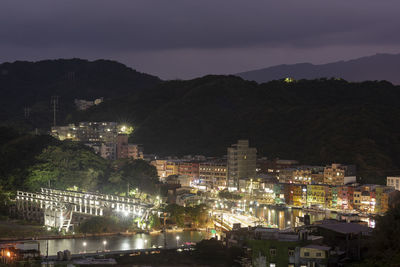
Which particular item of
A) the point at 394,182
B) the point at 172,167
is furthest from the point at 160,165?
the point at 394,182

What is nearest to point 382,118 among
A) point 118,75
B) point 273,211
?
point 273,211

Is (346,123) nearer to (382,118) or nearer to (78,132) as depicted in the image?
(382,118)

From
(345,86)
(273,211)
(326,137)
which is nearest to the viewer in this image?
(273,211)

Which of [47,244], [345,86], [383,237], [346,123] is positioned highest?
[345,86]

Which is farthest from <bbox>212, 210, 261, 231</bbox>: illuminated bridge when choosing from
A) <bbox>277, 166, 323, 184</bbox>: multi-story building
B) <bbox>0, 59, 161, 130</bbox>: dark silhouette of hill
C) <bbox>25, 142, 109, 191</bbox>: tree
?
<bbox>0, 59, 161, 130</bbox>: dark silhouette of hill

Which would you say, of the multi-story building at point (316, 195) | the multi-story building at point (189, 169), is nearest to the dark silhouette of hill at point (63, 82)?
the multi-story building at point (189, 169)

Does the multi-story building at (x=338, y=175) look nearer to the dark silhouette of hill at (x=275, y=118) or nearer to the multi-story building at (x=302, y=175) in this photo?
the multi-story building at (x=302, y=175)

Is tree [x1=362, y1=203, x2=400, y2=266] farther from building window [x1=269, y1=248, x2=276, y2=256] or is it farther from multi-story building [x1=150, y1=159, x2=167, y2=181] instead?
multi-story building [x1=150, y1=159, x2=167, y2=181]
